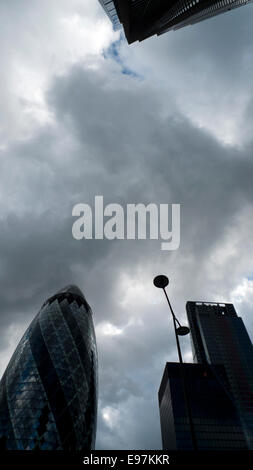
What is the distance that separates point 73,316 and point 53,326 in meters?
7.22

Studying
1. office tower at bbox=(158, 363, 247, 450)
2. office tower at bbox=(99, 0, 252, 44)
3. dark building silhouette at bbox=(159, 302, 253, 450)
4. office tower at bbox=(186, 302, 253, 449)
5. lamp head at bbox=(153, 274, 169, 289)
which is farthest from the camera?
office tower at bbox=(186, 302, 253, 449)

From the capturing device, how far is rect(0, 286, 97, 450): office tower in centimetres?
4984

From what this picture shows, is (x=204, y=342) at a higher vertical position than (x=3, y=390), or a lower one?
higher

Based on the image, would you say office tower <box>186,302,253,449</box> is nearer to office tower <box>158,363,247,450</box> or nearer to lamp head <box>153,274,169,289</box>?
office tower <box>158,363,247,450</box>

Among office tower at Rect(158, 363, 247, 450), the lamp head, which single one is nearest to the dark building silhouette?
office tower at Rect(158, 363, 247, 450)

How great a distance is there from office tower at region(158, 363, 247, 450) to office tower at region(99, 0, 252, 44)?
418 ft

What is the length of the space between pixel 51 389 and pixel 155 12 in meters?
93.0

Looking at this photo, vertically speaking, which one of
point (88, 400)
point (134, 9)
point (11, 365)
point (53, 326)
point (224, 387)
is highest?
point (134, 9)

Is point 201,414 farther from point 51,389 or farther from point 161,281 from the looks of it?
point 161,281

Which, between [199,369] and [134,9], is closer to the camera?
[134,9]
